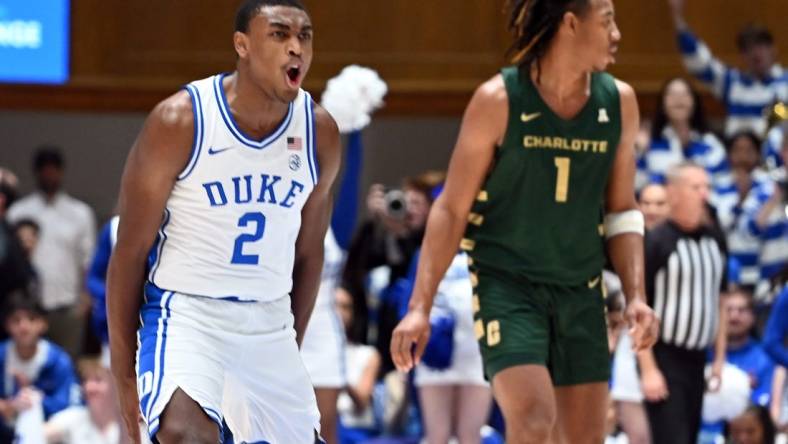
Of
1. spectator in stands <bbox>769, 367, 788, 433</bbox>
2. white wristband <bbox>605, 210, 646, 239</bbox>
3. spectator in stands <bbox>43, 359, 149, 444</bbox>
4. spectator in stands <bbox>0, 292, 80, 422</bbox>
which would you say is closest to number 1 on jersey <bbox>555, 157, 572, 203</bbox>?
white wristband <bbox>605, 210, 646, 239</bbox>

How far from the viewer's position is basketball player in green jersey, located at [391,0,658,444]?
5.48m

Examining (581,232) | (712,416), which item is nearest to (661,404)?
(712,416)

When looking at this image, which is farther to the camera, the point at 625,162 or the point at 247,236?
the point at 625,162

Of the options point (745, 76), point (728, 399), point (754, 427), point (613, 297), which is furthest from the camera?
point (745, 76)

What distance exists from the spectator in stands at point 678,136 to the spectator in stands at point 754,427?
2.07 meters

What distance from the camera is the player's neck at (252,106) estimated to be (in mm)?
5098

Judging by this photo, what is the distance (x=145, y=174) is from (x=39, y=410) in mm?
4328

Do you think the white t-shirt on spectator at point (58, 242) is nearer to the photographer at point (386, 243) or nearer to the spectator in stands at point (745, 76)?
A: the photographer at point (386, 243)

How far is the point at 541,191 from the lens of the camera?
5523 millimetres

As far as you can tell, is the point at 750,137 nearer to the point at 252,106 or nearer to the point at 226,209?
the point at 252,106

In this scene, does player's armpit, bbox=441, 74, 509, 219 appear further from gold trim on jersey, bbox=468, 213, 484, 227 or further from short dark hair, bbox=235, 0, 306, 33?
short dark hair, bbox=235, 0, 306, 33

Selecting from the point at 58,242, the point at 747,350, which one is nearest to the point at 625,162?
the point at 747,350

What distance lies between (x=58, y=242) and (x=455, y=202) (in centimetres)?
633

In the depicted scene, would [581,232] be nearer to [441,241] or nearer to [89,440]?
[441,241]
